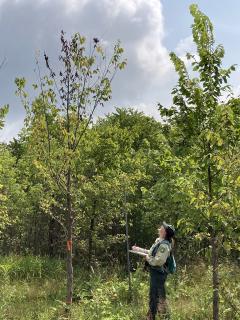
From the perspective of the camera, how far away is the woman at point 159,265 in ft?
25.5

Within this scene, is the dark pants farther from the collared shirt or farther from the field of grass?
the field of grass

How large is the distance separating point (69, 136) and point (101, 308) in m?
3.28

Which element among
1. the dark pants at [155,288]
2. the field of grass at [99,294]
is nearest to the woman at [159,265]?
the dark pants at [155,288]

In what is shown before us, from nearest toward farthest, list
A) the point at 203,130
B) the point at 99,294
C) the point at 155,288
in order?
the point at 203,130
the point at 155,288
the point at 99,294

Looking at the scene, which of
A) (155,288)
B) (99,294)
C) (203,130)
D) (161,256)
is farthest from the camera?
(99,294)

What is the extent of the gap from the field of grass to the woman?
81cm

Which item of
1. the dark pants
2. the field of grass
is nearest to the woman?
the dark pants

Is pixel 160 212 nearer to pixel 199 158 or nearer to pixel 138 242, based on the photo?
pixel 138 242

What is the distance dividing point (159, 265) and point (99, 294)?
2199 mm

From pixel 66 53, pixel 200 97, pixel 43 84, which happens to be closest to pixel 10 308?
pixel 43 84

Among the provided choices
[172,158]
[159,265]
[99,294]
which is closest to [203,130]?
[172,158]

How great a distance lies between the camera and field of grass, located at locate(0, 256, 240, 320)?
8.28 meters

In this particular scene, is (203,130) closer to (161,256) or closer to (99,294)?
(161,256)

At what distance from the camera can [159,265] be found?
782 cm
